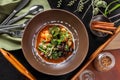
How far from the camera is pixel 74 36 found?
1.18 m

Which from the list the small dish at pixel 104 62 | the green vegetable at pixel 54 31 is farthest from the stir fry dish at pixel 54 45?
the small dish at pixel 104 62

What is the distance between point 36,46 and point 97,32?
0.23 m

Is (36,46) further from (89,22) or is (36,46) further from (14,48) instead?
(89,22)

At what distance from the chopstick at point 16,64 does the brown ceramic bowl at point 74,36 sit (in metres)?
0.03

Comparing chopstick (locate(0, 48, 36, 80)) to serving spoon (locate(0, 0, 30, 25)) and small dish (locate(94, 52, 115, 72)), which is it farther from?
small dish (locate(94, 52, 115, 72))

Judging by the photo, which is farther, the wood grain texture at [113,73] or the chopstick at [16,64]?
the wood grain texture at [113,73]

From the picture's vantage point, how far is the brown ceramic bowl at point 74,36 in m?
1.15

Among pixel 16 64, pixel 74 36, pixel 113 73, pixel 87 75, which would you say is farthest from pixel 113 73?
pixel 16 64

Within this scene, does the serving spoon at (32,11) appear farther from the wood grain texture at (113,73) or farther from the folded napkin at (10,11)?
the wood grain texture at (113,73)

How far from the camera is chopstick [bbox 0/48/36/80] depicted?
1099mm

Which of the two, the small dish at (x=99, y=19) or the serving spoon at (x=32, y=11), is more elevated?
the serving spoon at (x=32, y=11)

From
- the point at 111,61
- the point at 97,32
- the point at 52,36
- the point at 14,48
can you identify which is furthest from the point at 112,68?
the point at 14,48

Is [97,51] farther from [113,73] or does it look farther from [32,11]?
[32,11]

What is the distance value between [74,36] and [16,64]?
23 cm
